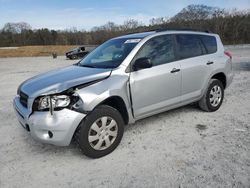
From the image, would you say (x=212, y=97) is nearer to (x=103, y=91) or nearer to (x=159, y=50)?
(x=159, y=50)

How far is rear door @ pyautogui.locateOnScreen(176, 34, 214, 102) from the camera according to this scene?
14.9 ft

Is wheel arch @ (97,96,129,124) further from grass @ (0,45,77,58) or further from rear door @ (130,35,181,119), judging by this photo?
grass @ (0,45,77,58)

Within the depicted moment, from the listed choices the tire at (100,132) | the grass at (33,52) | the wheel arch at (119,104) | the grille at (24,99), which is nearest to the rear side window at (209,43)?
→ the wheel arch at (119,104)

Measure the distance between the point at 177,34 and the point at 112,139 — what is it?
7.58 feet

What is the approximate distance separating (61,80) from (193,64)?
2447 millimetres

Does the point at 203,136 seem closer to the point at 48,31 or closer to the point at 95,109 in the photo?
the point at 95,109

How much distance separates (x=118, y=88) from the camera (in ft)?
11.8

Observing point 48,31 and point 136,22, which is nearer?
point 136,22

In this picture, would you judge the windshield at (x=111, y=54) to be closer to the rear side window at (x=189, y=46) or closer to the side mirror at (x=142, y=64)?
the side mirror at (x=142, y=64)

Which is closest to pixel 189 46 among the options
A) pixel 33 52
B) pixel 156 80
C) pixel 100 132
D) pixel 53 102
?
pixel 156 80

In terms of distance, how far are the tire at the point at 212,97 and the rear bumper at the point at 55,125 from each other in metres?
2.84

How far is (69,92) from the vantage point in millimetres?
3291

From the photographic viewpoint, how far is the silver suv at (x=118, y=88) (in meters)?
3.28

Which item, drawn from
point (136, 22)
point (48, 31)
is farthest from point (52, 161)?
point (48, 31)
